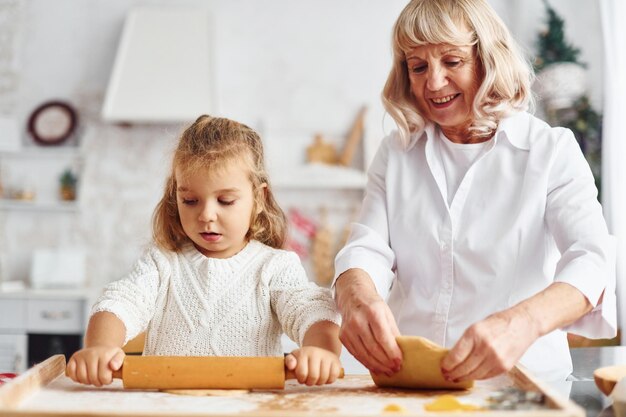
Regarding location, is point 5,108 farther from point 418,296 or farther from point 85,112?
point 418,296

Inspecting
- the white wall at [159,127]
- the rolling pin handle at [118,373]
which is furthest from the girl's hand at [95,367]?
the white wall at [159,127]

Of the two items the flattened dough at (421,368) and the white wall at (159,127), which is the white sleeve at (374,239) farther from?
the white wall at (159,127)


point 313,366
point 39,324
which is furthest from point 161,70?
point 313,366

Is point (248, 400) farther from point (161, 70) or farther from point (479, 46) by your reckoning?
point (161, 70)

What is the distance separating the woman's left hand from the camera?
103 cm

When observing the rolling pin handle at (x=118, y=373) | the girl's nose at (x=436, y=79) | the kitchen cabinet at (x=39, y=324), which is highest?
the girl's nose at (x=436, y=79)

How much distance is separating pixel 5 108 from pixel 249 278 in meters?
3.66

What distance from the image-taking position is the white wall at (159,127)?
450 cm

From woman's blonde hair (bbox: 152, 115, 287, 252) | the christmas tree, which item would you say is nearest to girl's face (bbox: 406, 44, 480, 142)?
woman's blonde hair (bbox: 152, 115, 287, 252)

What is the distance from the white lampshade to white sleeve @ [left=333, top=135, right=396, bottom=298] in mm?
2568

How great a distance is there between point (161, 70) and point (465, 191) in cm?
292

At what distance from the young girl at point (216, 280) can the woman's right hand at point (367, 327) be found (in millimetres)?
45

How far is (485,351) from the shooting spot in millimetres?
1039

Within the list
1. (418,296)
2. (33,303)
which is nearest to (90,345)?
(418,296)
